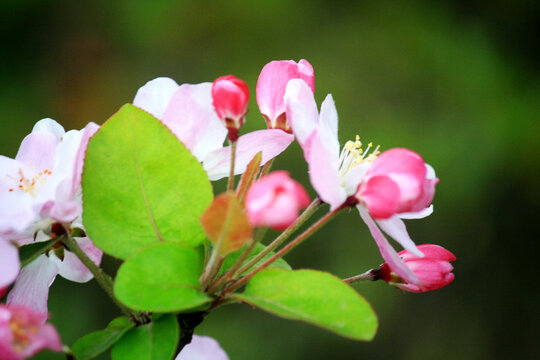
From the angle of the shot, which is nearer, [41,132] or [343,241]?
[41,132]

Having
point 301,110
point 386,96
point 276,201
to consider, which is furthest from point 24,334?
point 386,96

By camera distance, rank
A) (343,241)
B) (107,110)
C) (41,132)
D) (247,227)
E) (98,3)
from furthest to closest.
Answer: (98,3) → (107,110) → (343,241) → (41,132) → (247,227)

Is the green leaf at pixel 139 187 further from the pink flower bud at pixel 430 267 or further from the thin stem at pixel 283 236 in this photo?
the pink flower bud at pixel 430 267

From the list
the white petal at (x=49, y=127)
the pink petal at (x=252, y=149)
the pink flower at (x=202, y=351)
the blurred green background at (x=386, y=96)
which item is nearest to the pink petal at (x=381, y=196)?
the pink petal at (x=252, y=149)

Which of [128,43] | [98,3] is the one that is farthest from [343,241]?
[98,3]

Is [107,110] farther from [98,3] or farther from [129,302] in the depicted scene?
[129,302]

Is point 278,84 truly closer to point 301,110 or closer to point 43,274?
point 301,110
